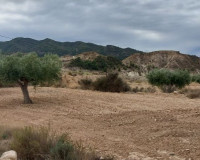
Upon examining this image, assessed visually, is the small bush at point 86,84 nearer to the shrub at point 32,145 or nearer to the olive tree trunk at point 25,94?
the olive tree trunk at point 25,94

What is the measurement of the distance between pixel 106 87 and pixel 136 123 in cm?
1588

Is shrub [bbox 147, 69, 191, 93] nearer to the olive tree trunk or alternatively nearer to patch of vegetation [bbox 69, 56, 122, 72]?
the olive tree trunk

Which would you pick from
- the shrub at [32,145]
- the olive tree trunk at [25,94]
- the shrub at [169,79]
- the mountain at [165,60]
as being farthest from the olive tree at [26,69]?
the mountain at [165,60]

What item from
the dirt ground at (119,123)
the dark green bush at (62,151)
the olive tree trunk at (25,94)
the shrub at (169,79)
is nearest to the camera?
the dark green bush at (62,151)

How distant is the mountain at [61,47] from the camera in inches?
4114

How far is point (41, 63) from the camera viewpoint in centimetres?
2111

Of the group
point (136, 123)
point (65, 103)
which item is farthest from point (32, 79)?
point (136, 123)

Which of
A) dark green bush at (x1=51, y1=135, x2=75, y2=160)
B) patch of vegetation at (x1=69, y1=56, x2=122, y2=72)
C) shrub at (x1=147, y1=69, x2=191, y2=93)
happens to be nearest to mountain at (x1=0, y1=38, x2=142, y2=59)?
patch of vegetation at (x1=69, y1=56, x2=122, y2=72)

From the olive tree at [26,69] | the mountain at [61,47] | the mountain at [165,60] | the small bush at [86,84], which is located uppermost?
the mountain at [61,47]

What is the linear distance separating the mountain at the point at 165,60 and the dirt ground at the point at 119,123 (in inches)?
3953

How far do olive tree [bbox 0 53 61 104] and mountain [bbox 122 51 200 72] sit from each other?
3902 inches

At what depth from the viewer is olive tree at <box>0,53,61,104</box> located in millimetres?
20516

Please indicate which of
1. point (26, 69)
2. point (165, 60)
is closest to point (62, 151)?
point (26, 69)

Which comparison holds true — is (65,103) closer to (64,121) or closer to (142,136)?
(64,121)
